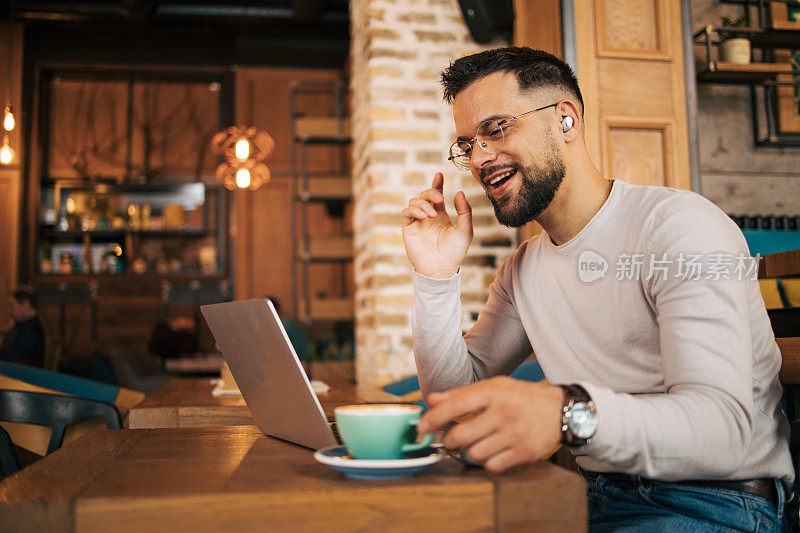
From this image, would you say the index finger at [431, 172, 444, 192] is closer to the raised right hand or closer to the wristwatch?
the raised right hand

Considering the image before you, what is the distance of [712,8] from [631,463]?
436cm

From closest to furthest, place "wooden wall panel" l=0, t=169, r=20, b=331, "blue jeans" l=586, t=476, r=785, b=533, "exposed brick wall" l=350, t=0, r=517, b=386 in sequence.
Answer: "blue jeans" l=586, t=476, r=785, b=533, "exposed brick wall" l=350, t=0, r=517, b=386, "wooden wall panel" l=0, t=169, r=20, b=331

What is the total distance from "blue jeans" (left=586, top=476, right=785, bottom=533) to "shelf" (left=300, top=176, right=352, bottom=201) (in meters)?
4.62

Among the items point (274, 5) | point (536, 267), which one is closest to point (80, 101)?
point (274, 5)

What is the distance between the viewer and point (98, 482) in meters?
0.75

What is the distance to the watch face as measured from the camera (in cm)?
83

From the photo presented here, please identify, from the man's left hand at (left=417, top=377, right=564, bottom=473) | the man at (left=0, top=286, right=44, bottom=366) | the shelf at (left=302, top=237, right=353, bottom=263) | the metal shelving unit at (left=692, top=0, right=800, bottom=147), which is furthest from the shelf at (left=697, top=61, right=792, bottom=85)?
the man at (left=0, top=286, right=44, bottom=366)

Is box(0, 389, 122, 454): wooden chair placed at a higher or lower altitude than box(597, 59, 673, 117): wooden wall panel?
lower

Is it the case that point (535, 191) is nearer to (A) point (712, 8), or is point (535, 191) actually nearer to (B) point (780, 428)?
(B) point (780, 428)

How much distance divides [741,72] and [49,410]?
3.94 metres

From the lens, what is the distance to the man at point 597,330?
2.75ft

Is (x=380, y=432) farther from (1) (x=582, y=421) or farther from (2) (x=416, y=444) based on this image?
(1) (x=582, y=421)

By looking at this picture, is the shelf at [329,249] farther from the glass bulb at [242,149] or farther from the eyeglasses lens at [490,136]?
the eyeglasses lens at [490,136]

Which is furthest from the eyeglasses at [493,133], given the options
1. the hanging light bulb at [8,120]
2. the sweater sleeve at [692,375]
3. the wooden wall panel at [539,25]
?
the hanging light bulb at [8,120]
